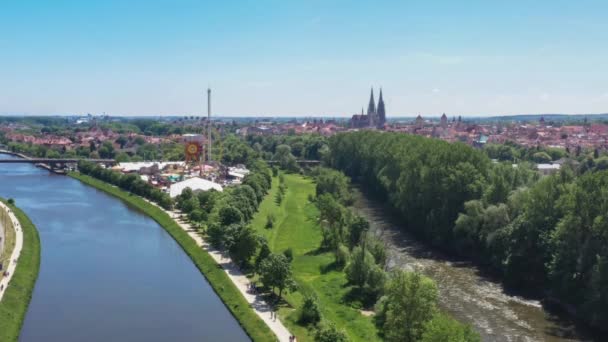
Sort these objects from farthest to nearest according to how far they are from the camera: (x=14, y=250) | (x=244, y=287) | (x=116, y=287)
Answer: (x=14, y=250) < (x=116, y=287) < (x=244, y=287)

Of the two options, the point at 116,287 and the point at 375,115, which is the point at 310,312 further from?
the point at 375,115

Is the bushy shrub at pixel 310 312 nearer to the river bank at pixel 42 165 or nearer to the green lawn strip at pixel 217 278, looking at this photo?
the green lawn strip at pixel 217 278

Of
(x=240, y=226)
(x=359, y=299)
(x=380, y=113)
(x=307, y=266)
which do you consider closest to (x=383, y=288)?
(x=359, y=299)

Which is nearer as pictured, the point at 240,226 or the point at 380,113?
the point at 240,226

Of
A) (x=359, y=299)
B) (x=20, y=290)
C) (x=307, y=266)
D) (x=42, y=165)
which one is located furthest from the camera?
(x=42, y=165)

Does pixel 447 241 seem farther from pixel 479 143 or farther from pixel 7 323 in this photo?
pixel 479 143

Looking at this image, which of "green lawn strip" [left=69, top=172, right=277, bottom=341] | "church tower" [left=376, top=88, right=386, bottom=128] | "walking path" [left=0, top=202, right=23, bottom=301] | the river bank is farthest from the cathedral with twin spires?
"walking path" [left=0, top=202, right=23, bottom=301]

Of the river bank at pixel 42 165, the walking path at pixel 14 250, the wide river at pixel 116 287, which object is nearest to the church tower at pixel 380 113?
the river bank at pixel 42 165
